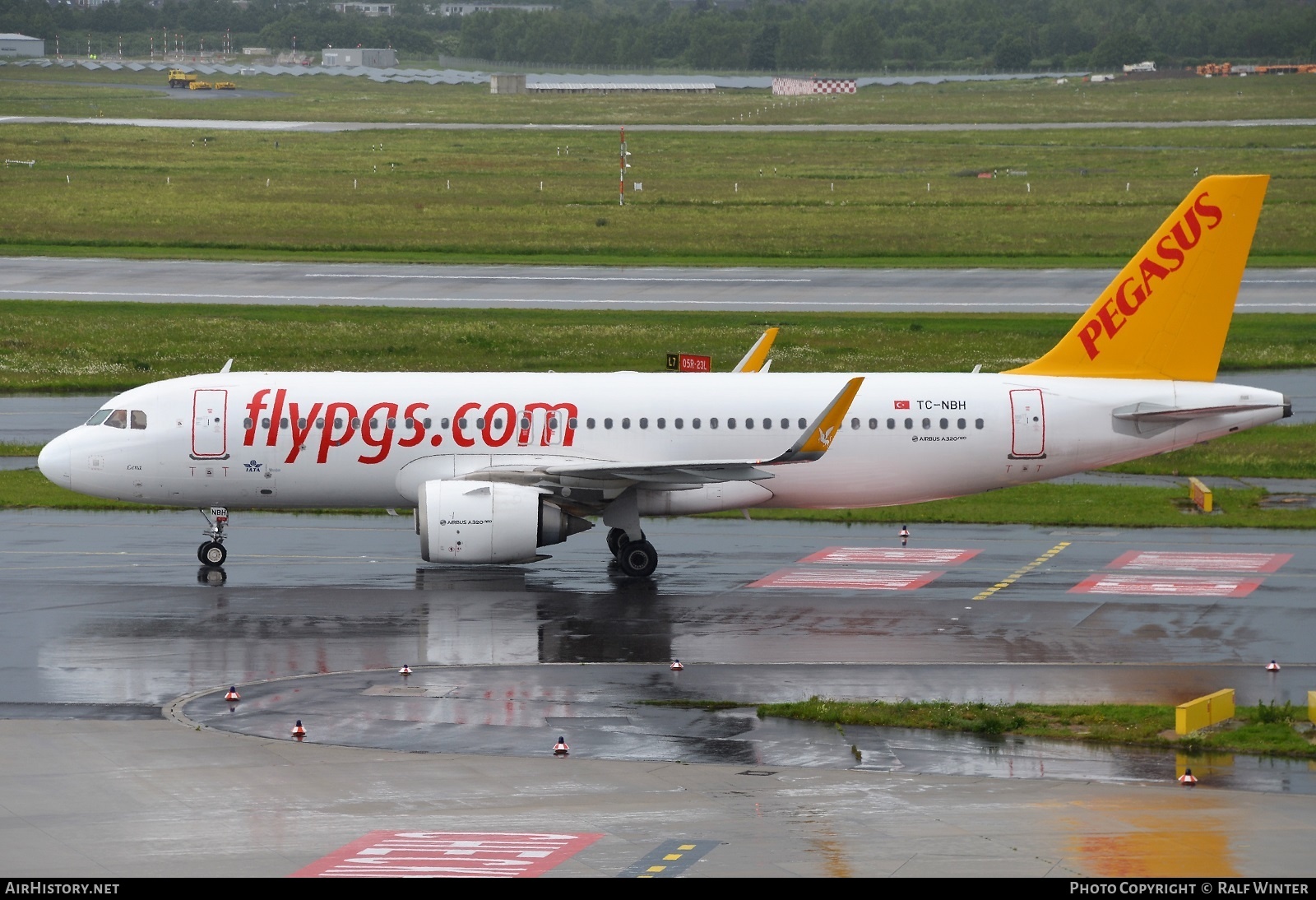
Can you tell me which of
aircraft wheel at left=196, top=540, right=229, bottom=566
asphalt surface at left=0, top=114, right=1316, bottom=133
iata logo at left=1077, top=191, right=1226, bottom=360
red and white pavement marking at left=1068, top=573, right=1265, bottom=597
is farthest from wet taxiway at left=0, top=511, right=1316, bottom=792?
asphalt surface at left=0, top=114, right=1316, bottom=133

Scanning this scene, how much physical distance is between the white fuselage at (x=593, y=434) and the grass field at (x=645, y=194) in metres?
49.0

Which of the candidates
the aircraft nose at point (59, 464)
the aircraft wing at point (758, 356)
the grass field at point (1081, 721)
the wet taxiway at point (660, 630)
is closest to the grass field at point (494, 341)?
the aircraft wing at point (758, 356)

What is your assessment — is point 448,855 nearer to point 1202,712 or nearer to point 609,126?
point 1202,712

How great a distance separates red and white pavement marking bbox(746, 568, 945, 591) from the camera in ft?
117

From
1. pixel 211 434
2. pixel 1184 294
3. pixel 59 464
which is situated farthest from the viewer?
pixel 1184 294

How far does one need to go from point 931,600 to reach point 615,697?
9.27 meters

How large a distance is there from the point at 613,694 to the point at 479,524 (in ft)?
25.4

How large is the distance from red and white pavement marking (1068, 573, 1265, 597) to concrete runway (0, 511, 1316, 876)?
0.37 m

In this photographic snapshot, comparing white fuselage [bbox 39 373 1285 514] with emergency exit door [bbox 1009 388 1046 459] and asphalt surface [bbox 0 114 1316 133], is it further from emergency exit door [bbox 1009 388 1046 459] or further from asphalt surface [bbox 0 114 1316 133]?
asphalt surface [bbox 0 114 1316 133]

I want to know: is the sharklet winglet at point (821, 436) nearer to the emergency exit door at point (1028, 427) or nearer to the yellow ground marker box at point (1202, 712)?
the emergency exit door at point (1028, 427)

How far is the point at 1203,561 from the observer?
37.4 m

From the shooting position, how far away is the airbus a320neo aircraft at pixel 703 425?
36875 mm

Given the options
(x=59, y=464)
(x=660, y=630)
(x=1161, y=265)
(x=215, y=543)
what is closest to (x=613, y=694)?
(x=660, y=630)

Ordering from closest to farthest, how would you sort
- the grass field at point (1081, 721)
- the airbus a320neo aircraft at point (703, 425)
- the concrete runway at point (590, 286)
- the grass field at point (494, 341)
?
the grass field at point (1081, 721), the airbus a320neo aircraft at point (703, 425), the grass field at point (494, 341), the concrete runway at point (590, 286)
